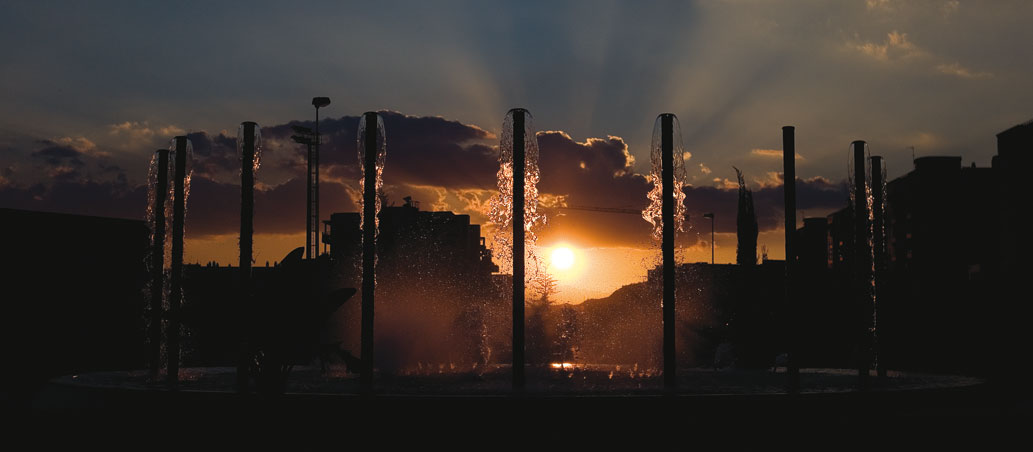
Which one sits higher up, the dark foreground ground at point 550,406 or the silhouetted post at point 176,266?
the silhouetted post at point 176,266

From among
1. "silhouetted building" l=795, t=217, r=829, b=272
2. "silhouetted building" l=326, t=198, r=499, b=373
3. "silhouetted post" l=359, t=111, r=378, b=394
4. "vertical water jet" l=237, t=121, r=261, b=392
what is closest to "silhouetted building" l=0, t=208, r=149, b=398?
"silhouetted building" l=326, t=198, r=499, b=373

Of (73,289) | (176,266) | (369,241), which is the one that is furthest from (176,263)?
(73,289)

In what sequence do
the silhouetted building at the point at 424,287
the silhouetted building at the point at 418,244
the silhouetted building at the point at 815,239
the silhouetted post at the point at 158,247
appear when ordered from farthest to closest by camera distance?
the silhouetted building at the point at 815,239 → the silhouetted building at the point at 418,244 → the silhouetted building at the point at 424,287 → the silhouetted post at the point at 158,247

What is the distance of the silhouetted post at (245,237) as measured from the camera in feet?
48.5

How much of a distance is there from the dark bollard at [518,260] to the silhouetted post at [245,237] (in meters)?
4.29

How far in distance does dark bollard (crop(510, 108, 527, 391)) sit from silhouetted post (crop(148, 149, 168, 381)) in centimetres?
838

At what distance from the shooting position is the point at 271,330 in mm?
14875

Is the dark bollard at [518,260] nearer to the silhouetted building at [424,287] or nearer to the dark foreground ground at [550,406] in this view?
the dark foreground ground at [550,406]

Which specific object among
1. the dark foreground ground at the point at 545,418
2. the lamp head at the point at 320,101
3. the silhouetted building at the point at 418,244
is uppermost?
the lamp head at the point at 320,101

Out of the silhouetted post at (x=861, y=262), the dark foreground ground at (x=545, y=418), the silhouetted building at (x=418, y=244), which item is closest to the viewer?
the dark foreground ground at (x=545, y=418)

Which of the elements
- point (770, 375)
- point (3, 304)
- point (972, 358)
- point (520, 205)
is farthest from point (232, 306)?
point (3, 304)

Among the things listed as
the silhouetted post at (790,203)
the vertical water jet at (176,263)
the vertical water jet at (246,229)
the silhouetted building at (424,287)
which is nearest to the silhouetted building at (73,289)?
the silhouetted building at (424,287)

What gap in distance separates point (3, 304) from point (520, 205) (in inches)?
1617

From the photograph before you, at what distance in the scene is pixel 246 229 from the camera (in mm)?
15727
